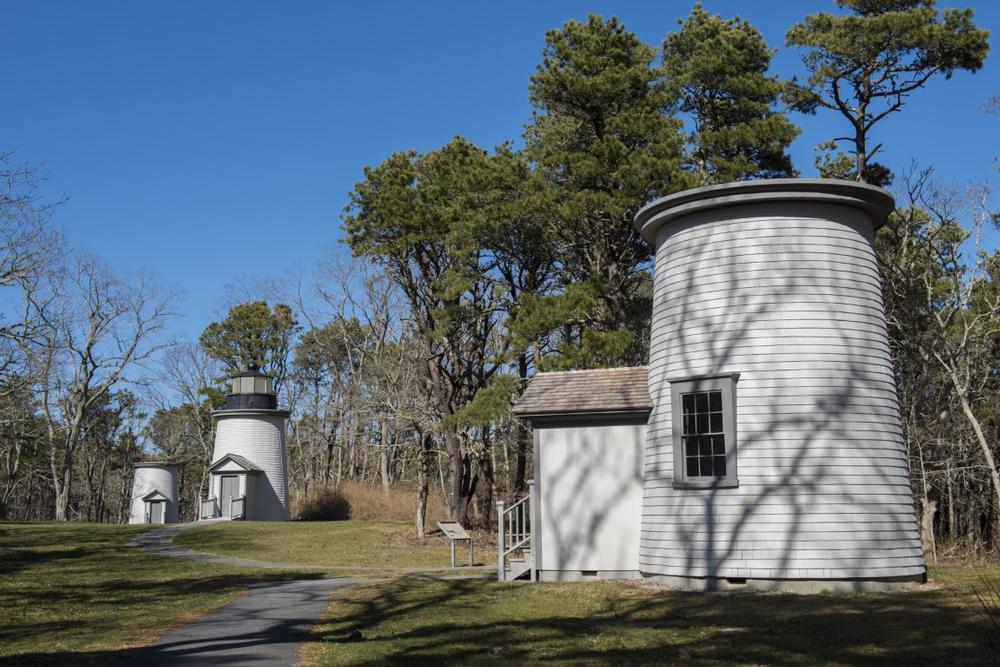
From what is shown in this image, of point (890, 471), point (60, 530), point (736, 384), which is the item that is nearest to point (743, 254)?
point (736, 384)

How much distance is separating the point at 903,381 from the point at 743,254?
14454 mm

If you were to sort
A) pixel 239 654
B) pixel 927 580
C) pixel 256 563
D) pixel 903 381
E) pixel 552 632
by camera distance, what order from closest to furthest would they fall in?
1. pixel 239 654
2. pixel 552 632
3. pixel 927 580
4. pixel 256 563
5. pixel 903 381

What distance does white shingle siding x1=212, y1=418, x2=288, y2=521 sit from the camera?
42438 mm

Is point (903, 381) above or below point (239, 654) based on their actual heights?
above

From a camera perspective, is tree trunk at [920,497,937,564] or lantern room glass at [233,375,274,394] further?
lantern room glass at [233,375,274,394]

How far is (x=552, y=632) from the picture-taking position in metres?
10.9

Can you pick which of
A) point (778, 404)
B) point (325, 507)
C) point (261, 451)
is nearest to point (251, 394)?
point (261, 451)

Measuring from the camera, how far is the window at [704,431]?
47.3 feet

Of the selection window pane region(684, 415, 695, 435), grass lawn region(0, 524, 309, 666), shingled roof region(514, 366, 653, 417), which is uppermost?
shingled roof region(514, 366, 653, 417)

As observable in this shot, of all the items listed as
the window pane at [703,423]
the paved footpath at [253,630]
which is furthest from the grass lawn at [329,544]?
the window pane at [703,423]

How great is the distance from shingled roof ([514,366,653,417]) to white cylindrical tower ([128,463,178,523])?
33.8m

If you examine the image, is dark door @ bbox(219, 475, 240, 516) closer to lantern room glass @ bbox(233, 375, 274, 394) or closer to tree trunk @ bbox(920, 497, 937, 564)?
lantern room glass @ bbox(233, 375, 274, 394)

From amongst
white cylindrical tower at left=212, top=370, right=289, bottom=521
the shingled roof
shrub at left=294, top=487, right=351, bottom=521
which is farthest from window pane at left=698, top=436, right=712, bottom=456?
white cylindrical tower at left=212, top=370, right=289, bottom=521

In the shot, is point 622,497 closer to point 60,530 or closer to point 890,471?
point 890,471
